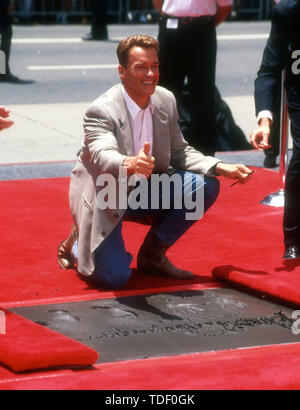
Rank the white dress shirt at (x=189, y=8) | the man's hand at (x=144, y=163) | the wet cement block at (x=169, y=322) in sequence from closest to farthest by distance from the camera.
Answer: the wet cement block at (x=169, y=322), the man's hand at (x=144, y=163), the white dress shirt at (x=189, y=8)

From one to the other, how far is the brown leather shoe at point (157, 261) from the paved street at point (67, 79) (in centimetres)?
326

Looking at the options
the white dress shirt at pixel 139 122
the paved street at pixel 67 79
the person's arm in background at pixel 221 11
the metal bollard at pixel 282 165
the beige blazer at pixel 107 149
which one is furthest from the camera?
the paved street at pixel 67 79

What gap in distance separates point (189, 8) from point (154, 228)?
293cm

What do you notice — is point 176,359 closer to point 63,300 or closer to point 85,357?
point 85,357

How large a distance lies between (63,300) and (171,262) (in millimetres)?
837

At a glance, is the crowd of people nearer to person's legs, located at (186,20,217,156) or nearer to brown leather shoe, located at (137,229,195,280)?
brown leather shoe, located at (137,229,195,280)

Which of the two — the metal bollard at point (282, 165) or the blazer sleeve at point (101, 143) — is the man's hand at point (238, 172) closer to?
the blazer sleeve at point (101, 143)

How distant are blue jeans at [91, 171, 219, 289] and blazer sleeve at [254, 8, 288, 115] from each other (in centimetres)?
60

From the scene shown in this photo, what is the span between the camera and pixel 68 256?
604 centimetres

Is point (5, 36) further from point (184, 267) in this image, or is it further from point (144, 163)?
point (144, 163)

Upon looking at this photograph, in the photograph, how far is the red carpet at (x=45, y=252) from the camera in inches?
217

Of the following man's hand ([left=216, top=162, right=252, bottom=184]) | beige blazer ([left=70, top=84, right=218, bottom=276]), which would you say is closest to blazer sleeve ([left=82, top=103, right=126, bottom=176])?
beige blazer ([left=70, top=84, right=218, bottom=276])

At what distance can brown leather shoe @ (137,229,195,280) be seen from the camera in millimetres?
5770

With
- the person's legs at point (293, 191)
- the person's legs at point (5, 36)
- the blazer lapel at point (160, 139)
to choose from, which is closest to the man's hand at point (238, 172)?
the blazer lapel at point (160, 139)
